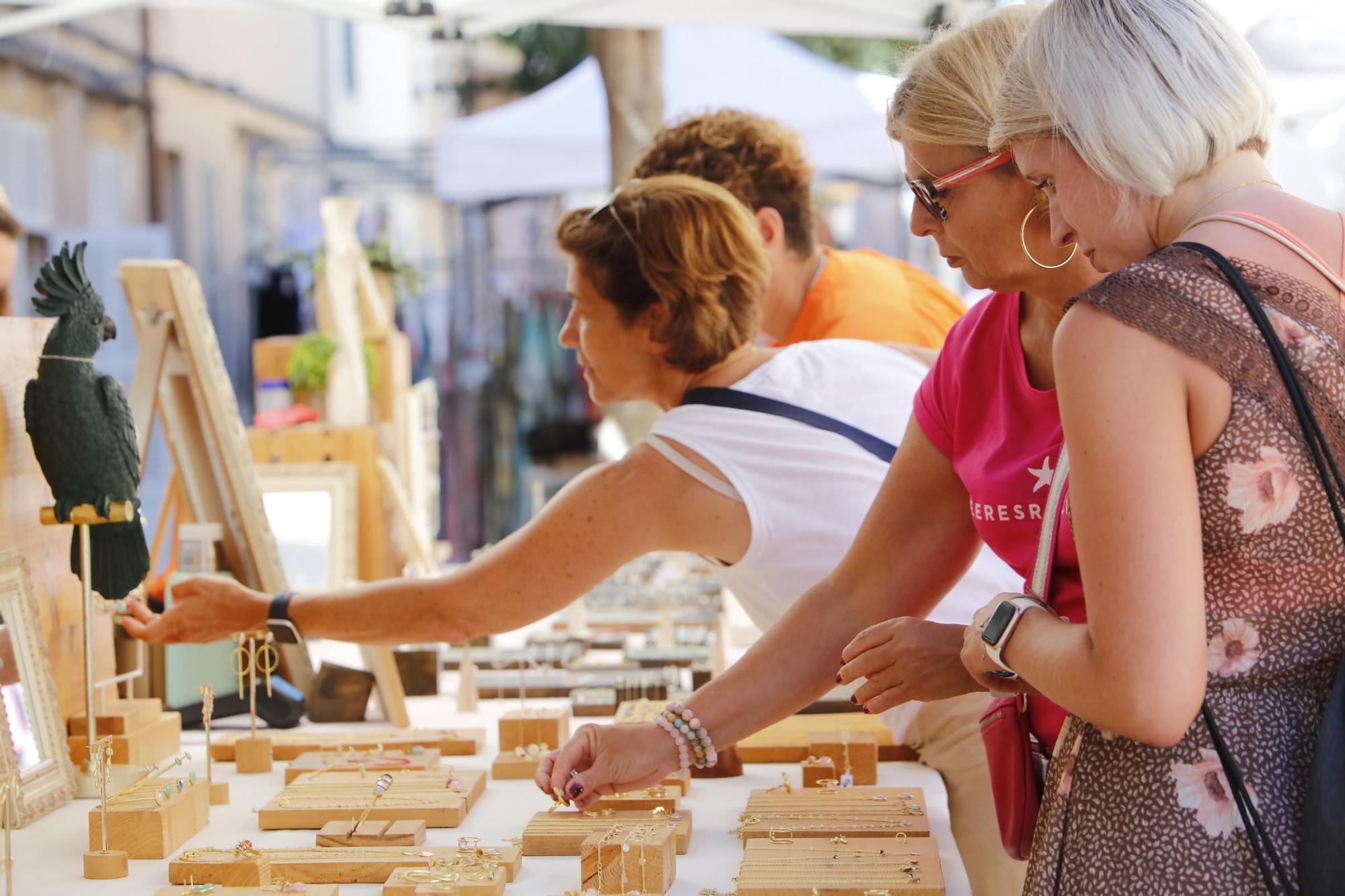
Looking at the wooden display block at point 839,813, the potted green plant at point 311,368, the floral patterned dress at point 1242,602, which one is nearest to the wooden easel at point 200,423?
the wooden display block at point 839,813

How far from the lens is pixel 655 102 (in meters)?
5.28

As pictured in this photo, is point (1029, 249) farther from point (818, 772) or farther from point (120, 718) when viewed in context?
point (120, 718)

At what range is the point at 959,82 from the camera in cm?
141

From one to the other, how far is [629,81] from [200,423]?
332cm

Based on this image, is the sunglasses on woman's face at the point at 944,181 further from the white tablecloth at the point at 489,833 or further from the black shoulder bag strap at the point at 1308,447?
the white tablecloth at the point at 489,833

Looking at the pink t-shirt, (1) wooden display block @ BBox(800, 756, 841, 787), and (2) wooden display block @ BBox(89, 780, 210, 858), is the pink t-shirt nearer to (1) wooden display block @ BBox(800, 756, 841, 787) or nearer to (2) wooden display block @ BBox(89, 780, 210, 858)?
(1) wooden display block @ BBox(800, 756, 841, 787)

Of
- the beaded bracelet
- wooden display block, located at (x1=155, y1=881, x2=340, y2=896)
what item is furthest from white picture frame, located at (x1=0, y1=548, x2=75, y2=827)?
the beaded bracelet

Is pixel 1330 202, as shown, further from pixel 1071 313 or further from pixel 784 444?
pixel 1071 313

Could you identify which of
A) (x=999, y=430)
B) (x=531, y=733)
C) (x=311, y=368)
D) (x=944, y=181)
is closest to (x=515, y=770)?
(x=531, y=733)

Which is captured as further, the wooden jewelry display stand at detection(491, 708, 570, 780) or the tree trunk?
the tree trunk

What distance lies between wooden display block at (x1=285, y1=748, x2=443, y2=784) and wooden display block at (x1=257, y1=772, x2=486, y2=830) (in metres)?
0.07

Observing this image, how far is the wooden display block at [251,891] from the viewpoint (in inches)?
51.9

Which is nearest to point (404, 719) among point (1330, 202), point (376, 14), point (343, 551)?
point (343, 551)

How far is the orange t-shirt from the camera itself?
8.82 ft
